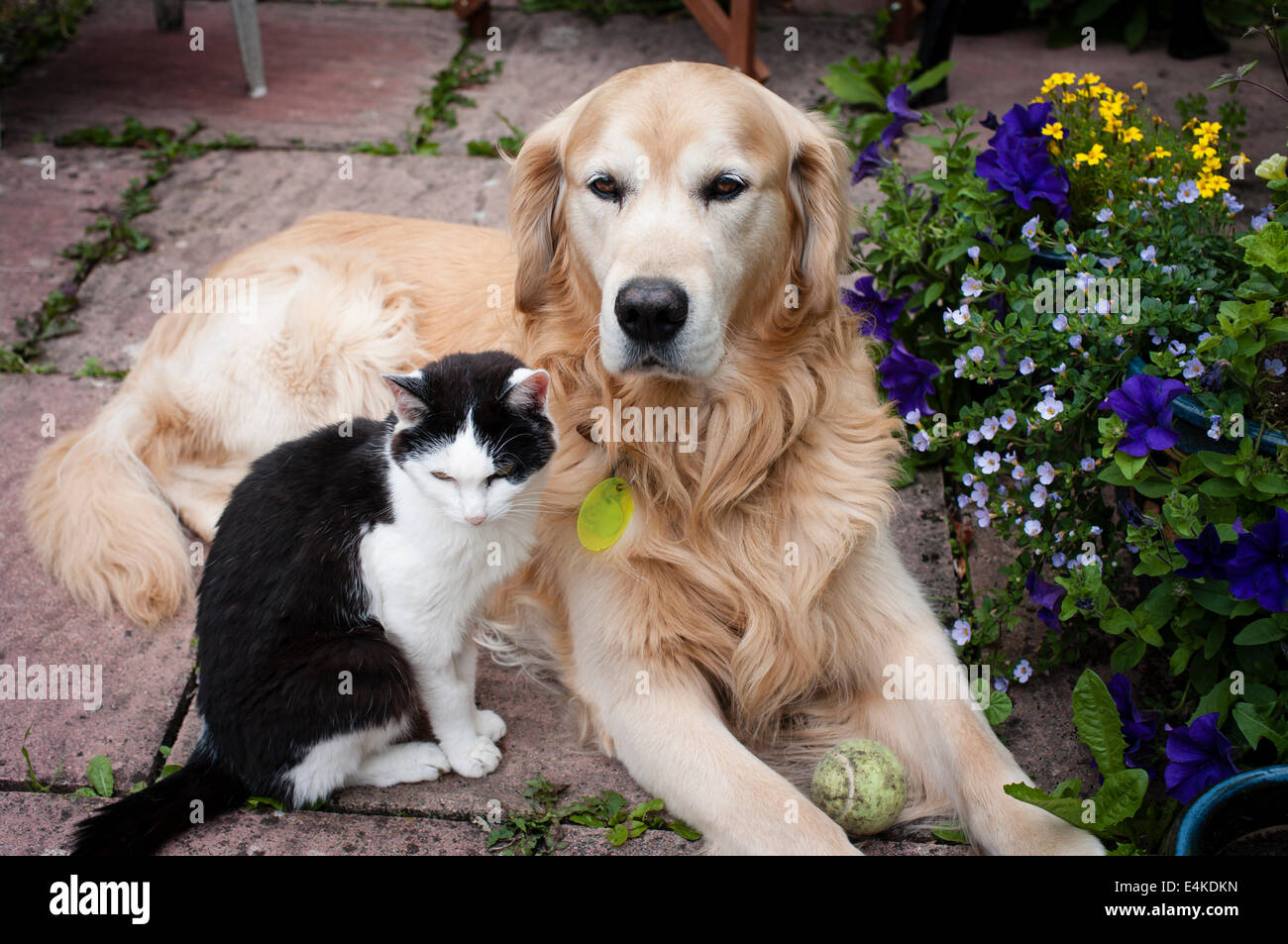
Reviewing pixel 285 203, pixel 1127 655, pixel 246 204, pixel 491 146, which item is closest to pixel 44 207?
pixel 246 204

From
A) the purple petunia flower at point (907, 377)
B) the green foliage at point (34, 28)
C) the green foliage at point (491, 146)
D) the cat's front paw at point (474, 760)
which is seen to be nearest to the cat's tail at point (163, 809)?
the cat's front paw at point (474, 760)

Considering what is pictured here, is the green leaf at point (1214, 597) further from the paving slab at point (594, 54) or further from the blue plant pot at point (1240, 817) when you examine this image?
the paving slab at point (594, 54)

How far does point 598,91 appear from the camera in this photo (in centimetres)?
264

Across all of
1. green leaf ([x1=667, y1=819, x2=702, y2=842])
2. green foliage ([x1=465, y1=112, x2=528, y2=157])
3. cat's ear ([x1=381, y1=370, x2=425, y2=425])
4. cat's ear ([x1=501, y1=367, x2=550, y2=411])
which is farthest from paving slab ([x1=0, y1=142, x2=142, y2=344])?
green leaf ([x1=667, y1=819, x2=702, y2=842])

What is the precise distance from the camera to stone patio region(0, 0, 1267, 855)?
8.41ft

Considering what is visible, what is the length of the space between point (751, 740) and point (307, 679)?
44.2 inches

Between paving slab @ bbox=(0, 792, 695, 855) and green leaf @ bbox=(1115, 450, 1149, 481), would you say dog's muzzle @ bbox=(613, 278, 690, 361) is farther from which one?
paving slab @ bbox=(0, 792, 695, 855)

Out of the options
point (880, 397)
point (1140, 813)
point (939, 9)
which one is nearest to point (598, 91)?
point (880, 397)

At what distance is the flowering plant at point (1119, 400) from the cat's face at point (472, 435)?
1.15 metres

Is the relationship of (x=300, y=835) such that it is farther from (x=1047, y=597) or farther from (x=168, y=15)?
(x=168, y=15)

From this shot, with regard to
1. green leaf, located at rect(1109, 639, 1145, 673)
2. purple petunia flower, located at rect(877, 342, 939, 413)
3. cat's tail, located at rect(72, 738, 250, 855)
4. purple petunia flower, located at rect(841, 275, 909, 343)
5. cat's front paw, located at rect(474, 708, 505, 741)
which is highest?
purple petunia flower, located at rect(841, 275, 909, 343)

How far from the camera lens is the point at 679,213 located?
95.3 inches

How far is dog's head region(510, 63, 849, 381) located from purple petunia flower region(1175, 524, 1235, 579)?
3.23 feet

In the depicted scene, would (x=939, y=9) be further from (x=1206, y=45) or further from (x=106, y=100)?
(x=106, y=100)
